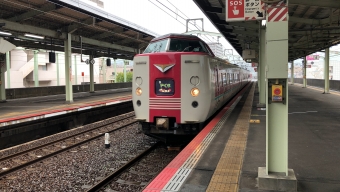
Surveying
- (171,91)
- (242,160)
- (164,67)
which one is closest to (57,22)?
(164,67)

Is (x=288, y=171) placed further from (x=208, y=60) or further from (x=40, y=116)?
(x=40, y=116)

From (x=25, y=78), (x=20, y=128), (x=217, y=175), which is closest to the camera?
(x=217, y=175)

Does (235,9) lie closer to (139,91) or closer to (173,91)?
(173,91)

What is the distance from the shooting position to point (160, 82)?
7.01m

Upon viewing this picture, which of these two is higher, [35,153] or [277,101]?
[277,101]

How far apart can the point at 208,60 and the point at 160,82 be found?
1344 mm

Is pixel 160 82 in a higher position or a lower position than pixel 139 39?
lower

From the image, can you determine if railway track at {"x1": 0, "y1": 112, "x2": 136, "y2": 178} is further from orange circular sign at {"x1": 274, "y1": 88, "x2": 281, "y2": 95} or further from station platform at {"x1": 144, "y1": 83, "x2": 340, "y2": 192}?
orange circular sign at {"x1": 274, "y1": 88, "x2": 281, "y2": 95}

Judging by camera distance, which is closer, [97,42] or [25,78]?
[97,42]

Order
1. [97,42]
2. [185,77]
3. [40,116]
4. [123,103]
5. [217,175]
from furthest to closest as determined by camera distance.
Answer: [97,42], [123,103], [40,116], [185,77], [217,175]

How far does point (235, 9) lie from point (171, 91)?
349 cm

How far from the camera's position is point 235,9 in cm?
857

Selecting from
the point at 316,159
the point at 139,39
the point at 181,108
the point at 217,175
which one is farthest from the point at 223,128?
the point at 139,39

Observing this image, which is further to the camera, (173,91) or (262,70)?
(262,70)
